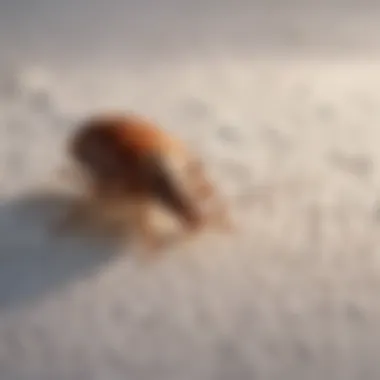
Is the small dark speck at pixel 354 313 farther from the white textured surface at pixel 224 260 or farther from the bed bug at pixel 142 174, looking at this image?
the bed bug at pixel 142 174

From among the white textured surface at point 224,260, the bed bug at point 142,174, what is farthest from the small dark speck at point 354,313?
the bed bug at point 142,174

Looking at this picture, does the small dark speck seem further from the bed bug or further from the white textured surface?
the bed bug

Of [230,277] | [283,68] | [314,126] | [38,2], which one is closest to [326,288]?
[230,277]

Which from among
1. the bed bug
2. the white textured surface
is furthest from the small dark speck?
the bed bug

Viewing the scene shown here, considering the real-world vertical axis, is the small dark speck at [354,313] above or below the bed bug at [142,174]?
below
